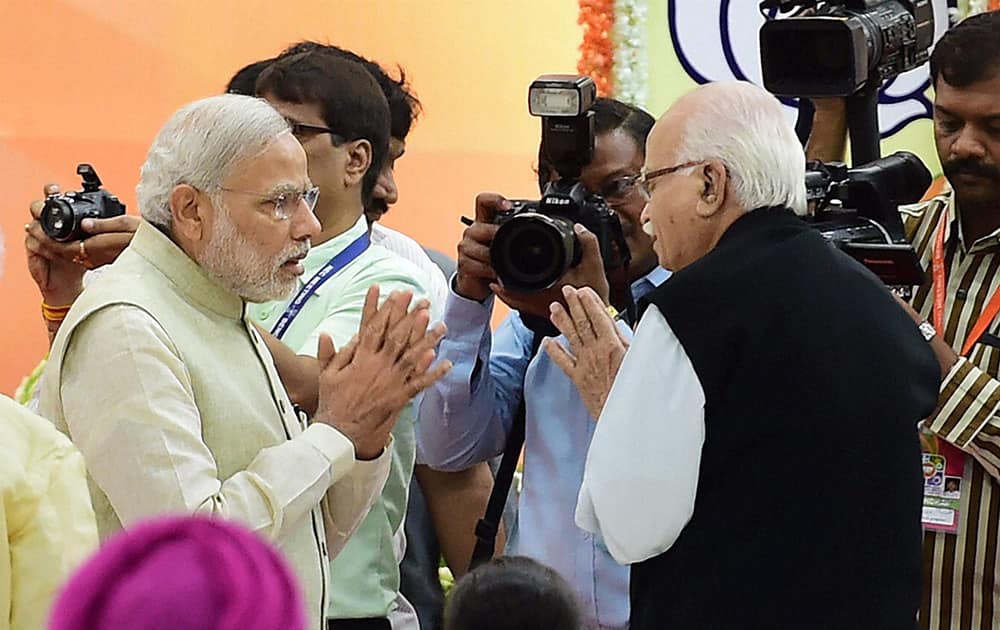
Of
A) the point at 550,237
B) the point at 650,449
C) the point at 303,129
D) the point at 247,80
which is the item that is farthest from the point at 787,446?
the point at 247,80

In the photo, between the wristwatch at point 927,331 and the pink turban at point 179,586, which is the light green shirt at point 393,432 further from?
the pink turban at point 179,586

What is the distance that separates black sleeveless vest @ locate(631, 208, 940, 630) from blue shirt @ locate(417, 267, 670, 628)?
0.43 m

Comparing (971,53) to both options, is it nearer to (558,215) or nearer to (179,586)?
(558,215)

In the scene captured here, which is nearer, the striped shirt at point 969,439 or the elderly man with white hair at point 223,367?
the elderly man with white hair at point 223,367

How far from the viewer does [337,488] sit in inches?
85.9

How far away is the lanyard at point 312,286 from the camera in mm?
2520

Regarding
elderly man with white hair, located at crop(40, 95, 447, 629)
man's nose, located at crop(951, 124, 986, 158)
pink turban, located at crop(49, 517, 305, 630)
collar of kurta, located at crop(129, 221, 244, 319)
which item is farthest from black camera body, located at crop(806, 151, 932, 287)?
pink turban, located at crop(49, 517, 305, 630)

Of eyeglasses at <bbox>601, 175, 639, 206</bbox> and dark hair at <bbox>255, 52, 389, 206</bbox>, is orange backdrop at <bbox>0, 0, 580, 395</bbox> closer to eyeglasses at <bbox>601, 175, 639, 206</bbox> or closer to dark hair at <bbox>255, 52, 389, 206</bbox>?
dark hair at <bbox>255, 52, 389, 206</bbox>

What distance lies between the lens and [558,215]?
231 cm

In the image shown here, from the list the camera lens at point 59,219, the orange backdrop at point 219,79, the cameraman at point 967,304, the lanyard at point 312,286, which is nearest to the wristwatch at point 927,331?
the cameraman at point 967,304

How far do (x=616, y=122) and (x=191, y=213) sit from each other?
30.4 inches

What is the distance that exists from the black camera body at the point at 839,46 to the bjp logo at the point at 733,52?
1348mm

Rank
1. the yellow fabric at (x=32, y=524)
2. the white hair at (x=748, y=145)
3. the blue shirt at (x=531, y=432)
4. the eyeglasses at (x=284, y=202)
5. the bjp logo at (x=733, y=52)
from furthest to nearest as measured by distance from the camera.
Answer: the bjp logo at (x=733, y=52)
the blue shirt at (x=531, y=432)
the eyeglasses at (x=284, y=202)
the white hair at (x=748, y=145)
the yellow fabric at (x=32, y=524)

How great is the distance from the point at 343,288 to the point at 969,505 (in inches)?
40.4
